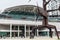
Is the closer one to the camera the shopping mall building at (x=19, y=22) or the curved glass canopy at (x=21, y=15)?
the shopping mall building at (x=19, y=22)

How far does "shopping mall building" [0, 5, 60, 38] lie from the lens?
36750 millimetres

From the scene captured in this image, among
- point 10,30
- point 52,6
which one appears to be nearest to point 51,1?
point 52,6

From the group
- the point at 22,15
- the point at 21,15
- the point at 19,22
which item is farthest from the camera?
the point at 22,15

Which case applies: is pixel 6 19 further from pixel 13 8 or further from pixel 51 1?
pixel 51 1

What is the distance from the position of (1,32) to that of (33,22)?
581cm

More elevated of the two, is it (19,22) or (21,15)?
(21,15)

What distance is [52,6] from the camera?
18125 mm

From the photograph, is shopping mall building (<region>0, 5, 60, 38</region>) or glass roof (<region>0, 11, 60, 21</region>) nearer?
shopping mall building (<region>0, 5, 60, 38</region>)

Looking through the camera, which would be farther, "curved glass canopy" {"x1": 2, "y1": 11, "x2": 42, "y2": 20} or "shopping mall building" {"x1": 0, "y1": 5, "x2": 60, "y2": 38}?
"curved glass canopy" {"x1": 2, "y1": 11, "x2": 42, "y2": 20}

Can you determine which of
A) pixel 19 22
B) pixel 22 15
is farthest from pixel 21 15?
pixel 19 22

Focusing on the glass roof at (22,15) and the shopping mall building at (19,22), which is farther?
the glass roof at (22,15)

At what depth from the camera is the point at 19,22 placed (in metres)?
36.6

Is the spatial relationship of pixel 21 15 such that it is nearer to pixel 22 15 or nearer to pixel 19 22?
pixel 22 15

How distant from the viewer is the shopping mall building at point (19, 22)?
121 ft
